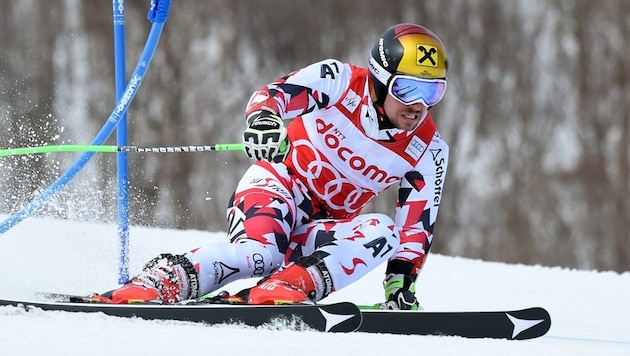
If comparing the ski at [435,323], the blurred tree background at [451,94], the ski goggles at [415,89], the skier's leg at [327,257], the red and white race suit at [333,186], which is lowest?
the ski at [435,323]

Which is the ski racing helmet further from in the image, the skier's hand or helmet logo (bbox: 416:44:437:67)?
the skier's hand

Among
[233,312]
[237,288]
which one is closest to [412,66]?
[233,312]

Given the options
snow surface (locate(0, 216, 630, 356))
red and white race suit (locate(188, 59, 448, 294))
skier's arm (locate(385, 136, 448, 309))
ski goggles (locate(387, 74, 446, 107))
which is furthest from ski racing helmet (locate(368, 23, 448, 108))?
snow surface (locate(0, 216, 630, 356))

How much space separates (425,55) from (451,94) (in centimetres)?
1380

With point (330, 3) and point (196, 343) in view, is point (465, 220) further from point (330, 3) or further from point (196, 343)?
point (196, 343)

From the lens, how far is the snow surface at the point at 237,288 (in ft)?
11.3

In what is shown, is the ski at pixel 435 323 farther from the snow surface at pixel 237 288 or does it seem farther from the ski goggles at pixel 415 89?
the ski goggles at pixel 415 89

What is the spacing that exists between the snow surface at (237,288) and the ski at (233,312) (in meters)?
0.05

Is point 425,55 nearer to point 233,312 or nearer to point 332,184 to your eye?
point 332,184

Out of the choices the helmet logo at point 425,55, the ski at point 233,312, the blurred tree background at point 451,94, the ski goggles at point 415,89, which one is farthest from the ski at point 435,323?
the blurred tree background at point 451,94

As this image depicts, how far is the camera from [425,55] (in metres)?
4.61

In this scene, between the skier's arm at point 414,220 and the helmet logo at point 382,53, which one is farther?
the skier's arm at point 414,220

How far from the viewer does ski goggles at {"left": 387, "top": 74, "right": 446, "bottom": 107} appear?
4.59 m

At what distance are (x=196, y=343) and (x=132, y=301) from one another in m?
0.57
